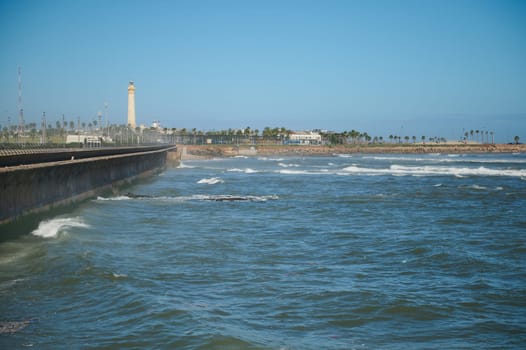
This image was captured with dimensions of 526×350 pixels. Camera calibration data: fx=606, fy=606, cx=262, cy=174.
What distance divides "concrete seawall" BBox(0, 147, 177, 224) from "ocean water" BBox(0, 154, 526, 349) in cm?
97

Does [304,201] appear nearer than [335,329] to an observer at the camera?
No

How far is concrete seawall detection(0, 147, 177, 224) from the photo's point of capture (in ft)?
56.5

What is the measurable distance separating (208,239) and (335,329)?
→ 28.3 ft

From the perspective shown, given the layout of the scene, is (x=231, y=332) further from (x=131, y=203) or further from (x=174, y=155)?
(x=174, y=155)

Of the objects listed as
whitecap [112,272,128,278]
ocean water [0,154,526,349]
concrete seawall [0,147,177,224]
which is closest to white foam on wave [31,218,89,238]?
ocean water [0,154,526,349]

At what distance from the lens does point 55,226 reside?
1841 centimetres

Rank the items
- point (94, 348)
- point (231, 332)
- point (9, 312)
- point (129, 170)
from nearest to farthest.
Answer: point (94, 348) < point (231, 332) < point (9, 312) < point (129, 170)

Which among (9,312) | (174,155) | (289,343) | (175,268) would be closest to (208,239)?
(175,268)

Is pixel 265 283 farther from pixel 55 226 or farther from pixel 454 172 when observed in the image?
pixel 454 172

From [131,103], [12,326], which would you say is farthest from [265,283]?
[131,103]

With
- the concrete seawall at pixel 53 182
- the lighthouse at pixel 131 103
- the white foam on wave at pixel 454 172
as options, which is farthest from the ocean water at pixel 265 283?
the lighthouse at pixel 131 103

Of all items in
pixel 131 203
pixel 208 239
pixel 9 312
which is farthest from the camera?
pixel 131 203

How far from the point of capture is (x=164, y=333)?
330 inches

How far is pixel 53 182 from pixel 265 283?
1386 centimetres
